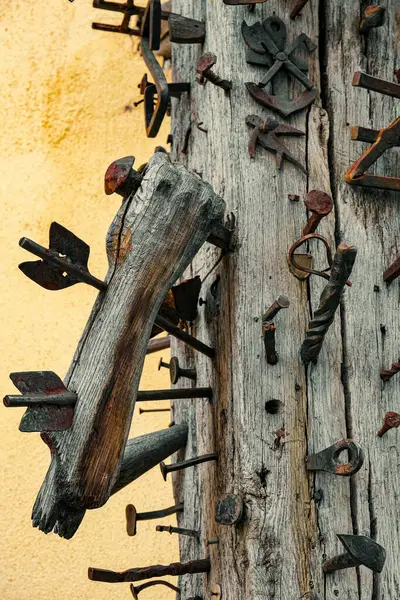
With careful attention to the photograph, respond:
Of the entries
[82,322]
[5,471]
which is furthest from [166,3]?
[5,471]

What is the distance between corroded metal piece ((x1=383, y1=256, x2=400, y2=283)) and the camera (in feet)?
6.43

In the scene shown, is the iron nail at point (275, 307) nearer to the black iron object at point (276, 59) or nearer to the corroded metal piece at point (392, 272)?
the corroded metal piece at point (392, 272)

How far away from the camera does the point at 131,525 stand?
6.92 feet

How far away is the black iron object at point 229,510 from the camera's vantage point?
178 cm

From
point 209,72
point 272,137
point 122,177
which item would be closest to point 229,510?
point 122,177

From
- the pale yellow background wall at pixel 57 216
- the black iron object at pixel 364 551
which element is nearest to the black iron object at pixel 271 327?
the black iron object at pixel 364 551

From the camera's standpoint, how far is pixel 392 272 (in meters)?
1.98

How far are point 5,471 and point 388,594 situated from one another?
1635 mm

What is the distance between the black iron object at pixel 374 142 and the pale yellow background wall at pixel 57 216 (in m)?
1.44

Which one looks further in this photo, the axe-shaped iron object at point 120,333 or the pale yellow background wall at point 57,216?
the pale yellow background wall at point 57,216

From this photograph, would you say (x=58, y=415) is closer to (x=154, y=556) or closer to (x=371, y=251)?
(x=371, y=251)

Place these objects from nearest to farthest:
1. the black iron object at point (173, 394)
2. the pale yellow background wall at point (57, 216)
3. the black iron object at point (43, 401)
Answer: the black iron object at point (43, 401)
the black iron object at point (173, 394)
the pale yellow background wall at point (57, 216)

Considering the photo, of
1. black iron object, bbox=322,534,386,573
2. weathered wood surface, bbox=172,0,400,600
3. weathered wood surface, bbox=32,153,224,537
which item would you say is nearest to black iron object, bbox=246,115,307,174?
weathered wood surface, bbox=172,0,400,600

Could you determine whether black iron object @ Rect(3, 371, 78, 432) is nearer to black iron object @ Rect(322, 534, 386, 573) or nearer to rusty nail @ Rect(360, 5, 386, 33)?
black iron object @ Rect(322, 534, 386, 573)
